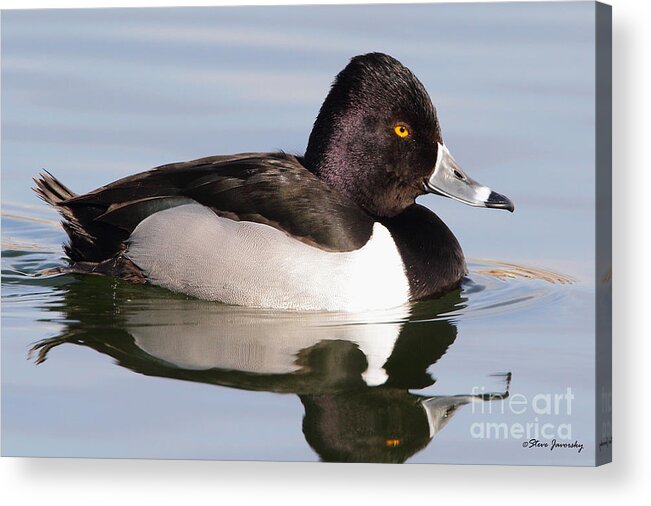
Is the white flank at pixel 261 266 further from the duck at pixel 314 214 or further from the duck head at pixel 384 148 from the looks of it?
the duck head at pixel 384 148

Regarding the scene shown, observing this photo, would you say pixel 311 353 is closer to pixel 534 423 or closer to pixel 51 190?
pixel 534 423

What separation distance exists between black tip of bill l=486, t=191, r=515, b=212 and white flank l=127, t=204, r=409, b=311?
21.8 inches

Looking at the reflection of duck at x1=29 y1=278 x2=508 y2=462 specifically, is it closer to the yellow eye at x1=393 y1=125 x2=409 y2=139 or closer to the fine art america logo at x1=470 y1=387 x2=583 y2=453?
the fine art america logo at x1=470 y1=387 x2=583 y2=453

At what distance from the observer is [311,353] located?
6.88 meters

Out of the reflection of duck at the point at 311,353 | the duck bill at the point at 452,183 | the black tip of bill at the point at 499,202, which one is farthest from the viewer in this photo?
the duck bill at the point at 452,183

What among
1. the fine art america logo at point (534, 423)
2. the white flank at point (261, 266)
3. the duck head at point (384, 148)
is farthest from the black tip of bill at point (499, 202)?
the fine art america logo at point (534, 423)

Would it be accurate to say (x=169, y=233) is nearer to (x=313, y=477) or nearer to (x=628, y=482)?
(x=313, y=477)

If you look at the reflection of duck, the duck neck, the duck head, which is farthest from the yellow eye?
the reflection of duck

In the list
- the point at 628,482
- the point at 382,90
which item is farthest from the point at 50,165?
the point at 628,482

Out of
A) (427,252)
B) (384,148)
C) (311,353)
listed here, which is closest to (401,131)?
(384,148)

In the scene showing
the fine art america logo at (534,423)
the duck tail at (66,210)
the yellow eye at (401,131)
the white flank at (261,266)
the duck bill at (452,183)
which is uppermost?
the yellow eye at (401,131)

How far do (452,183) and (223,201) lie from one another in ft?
4.09

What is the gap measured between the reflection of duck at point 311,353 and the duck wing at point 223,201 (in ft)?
1.14

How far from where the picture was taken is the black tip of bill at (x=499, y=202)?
24.5 ft
